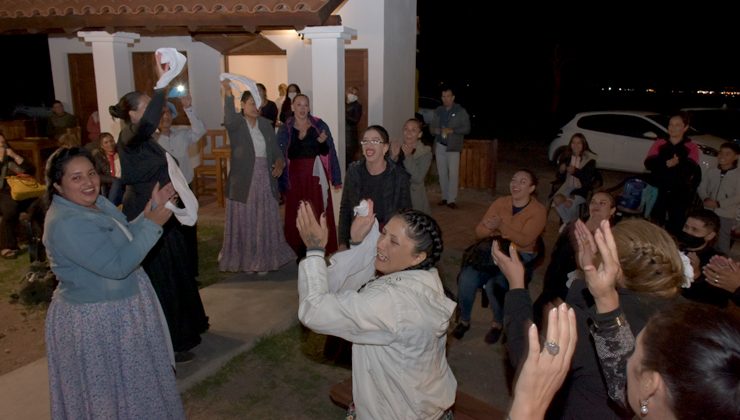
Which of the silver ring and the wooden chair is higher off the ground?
the silver ring

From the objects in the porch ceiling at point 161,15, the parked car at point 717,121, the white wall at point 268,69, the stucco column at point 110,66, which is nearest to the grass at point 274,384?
the porch ceiling at point 161,15

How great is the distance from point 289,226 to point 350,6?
5.51m

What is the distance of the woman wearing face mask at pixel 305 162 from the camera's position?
6.43 m

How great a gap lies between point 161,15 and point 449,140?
5.23 meters

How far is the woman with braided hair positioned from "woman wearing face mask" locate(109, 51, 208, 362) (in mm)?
2070

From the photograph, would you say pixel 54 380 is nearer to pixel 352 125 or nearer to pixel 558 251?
pixel 558 251

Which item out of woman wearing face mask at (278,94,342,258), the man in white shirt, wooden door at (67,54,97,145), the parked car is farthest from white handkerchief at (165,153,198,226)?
the parked car

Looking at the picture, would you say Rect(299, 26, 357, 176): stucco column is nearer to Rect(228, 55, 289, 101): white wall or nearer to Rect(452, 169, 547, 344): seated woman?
Rect(452, 169, 547, 344): seated woman

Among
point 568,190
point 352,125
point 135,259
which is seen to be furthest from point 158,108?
point 352,125

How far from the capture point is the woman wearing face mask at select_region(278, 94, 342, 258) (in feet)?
21.1

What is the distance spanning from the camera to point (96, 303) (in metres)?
2.92

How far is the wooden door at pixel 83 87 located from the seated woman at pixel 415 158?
7.51 m

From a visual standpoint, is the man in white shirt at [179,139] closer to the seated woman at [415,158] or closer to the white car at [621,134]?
the seated woman at [415,158]

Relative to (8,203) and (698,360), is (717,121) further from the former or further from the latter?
(698,360)
